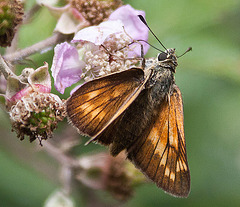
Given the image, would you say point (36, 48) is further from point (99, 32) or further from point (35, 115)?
point (35, 115)

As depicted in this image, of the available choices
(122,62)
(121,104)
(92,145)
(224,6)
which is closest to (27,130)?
(121,104)

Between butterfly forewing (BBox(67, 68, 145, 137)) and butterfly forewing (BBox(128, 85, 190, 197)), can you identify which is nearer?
butterfly forewing (BBox(67, 68, 145, 137))

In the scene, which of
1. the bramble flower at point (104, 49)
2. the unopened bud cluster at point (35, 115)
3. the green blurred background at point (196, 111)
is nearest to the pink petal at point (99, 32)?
the bramble flower at point (104, 49)

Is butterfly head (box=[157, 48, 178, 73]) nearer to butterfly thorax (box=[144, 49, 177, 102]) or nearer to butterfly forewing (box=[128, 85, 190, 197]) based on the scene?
butterfly thorax (box=[144, 49, 177, 102])

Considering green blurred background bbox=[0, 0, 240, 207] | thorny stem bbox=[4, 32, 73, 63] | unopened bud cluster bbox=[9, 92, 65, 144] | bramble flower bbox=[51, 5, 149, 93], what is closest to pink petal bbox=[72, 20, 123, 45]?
bramble flower bbox=[51, 5, 149, 93]

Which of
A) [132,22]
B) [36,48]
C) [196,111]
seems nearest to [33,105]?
[36,48]

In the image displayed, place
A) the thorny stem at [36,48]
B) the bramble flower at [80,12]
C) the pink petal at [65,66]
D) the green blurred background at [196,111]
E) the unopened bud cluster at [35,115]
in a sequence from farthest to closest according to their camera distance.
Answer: the green blurred background at [196,111] < the bramble flower at [80,12] < the thorny stem at [36,48] < the pink petal at [65,66] < the unopened bud cluster at [35,115]

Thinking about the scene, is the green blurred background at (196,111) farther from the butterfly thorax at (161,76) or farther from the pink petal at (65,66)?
the butterfly thorax at (161,76)
